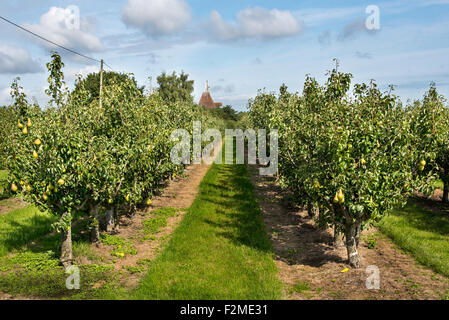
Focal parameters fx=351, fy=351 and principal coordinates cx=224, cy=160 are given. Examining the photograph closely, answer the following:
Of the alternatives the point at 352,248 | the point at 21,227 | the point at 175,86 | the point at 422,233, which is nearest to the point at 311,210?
the point at 422,233

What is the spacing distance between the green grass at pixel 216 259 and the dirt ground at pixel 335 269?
578 millimetres

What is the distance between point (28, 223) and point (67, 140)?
23.2 ft

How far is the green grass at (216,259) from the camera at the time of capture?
29.8 ft

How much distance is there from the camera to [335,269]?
1038 centimetres

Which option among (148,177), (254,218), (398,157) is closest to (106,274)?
(148,177)

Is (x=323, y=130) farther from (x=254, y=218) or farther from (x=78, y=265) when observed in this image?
(x=78, y=265)

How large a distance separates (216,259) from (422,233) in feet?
28.5

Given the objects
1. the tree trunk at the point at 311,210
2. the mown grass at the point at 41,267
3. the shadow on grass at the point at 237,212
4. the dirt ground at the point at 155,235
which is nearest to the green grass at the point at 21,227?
the mown grass at the point at 41,267

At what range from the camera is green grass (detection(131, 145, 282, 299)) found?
908 centimetres

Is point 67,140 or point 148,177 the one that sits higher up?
point 67,140

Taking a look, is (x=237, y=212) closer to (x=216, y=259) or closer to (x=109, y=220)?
(x=216, y=259)

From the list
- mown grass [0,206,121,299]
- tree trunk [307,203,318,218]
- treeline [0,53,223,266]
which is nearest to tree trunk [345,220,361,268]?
tree trunk [307,203,318,218]

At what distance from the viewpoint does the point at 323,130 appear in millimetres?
10758

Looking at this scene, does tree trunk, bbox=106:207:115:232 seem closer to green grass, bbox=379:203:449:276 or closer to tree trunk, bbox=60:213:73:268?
tree trunk, bbox=60:213:73:268
